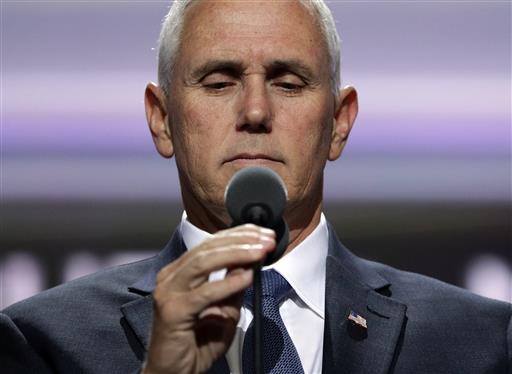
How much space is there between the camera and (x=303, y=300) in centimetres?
193

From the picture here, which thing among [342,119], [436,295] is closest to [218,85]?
[342,119]

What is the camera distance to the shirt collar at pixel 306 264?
1942mm

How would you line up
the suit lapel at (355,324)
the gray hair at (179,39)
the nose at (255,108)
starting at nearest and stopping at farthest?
the nose at (255,108), the suit lapel at (355,324), the gray hair at (179,39)

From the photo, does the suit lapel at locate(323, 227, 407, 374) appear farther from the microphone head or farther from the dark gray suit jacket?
the microphone head

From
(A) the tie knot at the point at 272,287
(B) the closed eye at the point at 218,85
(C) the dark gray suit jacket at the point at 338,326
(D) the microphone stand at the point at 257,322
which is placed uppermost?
(B) the closed eye at the point at 218,85

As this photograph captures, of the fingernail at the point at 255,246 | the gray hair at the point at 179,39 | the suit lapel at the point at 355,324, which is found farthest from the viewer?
the gray hair at the point at 179,39

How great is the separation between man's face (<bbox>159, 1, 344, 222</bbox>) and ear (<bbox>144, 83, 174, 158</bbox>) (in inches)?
2.2

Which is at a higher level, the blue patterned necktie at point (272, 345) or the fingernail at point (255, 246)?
the fingernail at point (255, 246)

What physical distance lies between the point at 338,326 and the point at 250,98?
0.40 meters

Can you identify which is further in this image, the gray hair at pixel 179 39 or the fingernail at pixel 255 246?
the gray hair at pixel 179 39

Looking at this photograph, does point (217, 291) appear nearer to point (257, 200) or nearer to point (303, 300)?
point (257, 200)

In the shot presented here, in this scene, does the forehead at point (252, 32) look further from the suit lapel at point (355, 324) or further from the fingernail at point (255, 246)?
the fingernail at point (255, 246)

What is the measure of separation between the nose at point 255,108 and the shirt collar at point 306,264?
265 millimetres

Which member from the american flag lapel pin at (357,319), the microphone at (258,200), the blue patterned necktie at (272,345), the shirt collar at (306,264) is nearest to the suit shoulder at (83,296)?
the shirt collar at (306,264)
